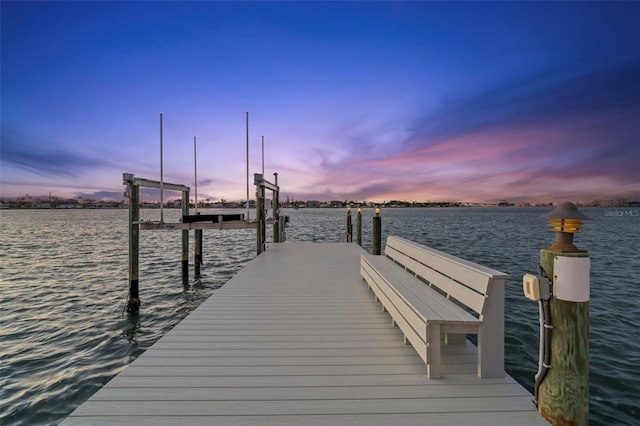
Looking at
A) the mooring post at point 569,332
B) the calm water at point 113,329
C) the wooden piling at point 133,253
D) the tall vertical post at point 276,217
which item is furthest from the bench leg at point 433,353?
the tall vertical post at point 276,217

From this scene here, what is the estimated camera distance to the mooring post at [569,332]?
1.96 m

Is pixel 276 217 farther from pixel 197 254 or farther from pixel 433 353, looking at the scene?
pixel 433 353

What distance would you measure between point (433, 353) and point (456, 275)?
981mm

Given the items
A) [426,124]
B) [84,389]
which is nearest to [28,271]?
[84,389]

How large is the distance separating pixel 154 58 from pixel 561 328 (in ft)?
61.9

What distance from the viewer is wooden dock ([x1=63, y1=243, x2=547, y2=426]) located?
218cm

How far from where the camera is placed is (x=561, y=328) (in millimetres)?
2010

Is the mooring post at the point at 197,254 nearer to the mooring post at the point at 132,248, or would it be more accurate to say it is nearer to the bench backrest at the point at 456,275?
the mooring post at the point at 132,248

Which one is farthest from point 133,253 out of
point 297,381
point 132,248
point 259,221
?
point 297,381

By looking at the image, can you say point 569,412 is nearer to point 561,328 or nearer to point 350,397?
point 561,328

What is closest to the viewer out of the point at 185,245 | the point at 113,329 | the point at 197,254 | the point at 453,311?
the point at 453,311

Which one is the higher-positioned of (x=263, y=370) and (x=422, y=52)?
(x=422, y=52)

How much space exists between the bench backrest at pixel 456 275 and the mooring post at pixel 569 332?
21.3 inches

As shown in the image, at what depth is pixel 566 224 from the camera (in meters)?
2.08
